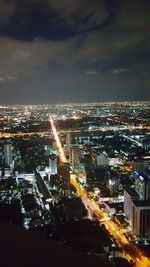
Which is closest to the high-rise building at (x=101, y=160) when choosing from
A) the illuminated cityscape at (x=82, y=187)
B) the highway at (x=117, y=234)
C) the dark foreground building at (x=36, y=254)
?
the illuminated cityscape at (x=82, y=187)

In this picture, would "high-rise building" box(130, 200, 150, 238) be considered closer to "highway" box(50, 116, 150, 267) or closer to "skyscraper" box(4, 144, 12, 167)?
"highway" box(50, 116, 150, 267)

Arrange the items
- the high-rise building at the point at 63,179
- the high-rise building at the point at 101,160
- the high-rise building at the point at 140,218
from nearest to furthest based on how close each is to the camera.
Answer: the high-rise building at the point at 140,218 < the high-rise building at the point at 63,179 < the high-rise building at the point at 101,160

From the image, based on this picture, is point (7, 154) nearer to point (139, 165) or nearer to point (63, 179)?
point (63, 179)

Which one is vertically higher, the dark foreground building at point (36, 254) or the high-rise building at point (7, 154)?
the dark foreground building at point (36, 254)

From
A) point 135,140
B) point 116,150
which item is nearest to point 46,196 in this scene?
point 116,150

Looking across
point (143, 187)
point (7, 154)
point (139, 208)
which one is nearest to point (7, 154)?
point (7, 154)

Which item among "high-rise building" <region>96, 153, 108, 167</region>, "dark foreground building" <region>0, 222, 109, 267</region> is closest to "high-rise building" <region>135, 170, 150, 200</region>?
"high-rise building" <region>96, 153, 108, 167</region>

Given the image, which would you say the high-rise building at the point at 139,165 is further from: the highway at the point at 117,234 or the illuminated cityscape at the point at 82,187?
the highway at the point at 117,234

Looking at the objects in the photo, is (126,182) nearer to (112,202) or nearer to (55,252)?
(112,202)
